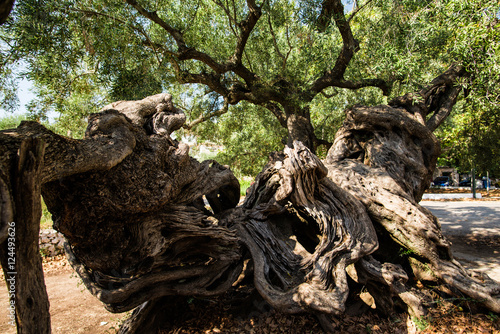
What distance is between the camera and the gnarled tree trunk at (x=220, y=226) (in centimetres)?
309

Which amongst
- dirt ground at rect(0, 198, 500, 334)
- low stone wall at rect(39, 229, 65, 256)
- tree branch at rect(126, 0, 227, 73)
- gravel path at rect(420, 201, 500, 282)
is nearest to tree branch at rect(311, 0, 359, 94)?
tree branch at rect(126, 0, 227, 73)

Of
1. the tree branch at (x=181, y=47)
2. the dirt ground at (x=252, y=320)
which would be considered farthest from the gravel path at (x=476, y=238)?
the tree branch at (x=181, y=47)

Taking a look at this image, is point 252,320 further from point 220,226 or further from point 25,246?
point 25,246

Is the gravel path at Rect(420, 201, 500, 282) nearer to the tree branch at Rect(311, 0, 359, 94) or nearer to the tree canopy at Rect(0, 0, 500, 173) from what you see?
the tree canopy at Rect(0, 0, 500, 173)

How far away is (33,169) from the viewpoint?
1999 millimetres

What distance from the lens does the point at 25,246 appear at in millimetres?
1971

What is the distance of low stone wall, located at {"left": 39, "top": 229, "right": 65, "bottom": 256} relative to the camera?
8.82m

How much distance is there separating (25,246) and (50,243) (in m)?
8.48

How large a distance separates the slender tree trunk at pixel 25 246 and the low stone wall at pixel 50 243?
8.02 metres

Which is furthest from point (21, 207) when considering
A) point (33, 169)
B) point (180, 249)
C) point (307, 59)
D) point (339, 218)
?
point (307, 59)

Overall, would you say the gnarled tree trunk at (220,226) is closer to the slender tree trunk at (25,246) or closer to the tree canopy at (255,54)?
the slender tree trunk at (25,246)

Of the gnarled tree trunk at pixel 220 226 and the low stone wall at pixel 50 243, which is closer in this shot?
the gnarled tree trunk at pixel 220 226

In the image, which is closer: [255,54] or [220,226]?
[220,226]

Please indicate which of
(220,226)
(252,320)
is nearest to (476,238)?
(252,320)
